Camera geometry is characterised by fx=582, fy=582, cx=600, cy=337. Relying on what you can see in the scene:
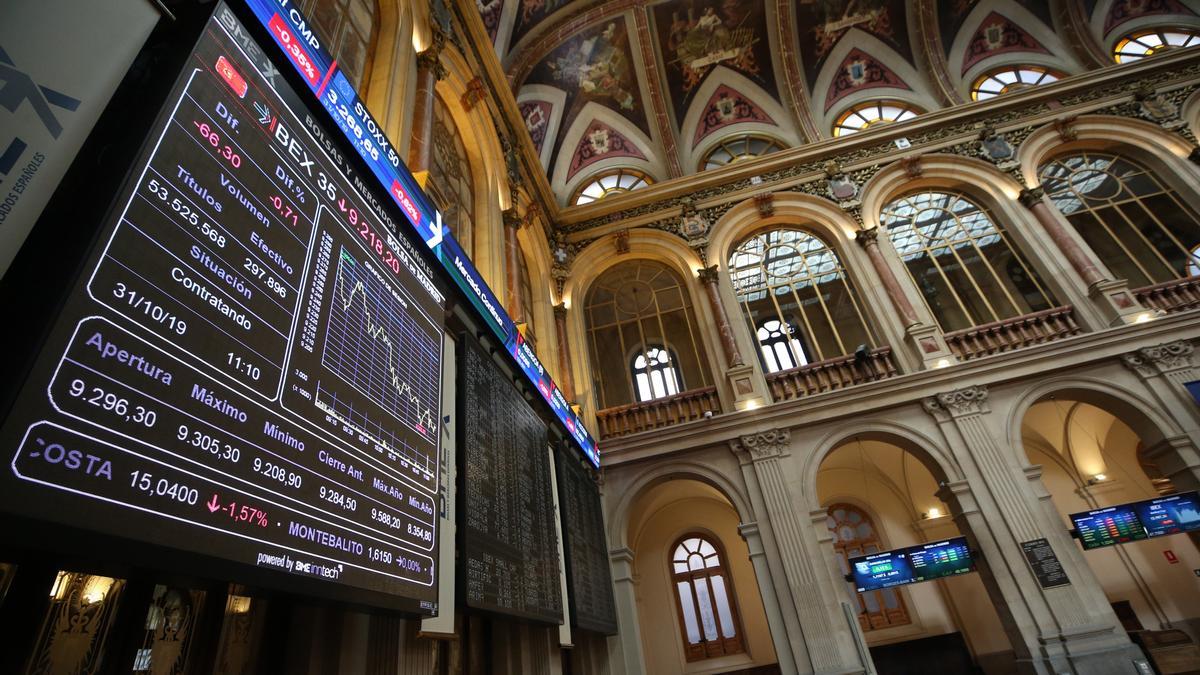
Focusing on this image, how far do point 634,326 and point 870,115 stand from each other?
7.52m

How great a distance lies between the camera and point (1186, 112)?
11.4 metres

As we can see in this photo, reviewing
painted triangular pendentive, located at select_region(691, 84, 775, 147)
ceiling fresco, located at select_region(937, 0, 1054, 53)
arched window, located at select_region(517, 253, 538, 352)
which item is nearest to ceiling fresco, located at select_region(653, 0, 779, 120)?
painted triangular pendentive, located at select_region(691, 84, 775, 147)

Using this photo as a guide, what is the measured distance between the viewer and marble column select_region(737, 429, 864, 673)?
8.06m

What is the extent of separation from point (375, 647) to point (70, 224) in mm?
2917

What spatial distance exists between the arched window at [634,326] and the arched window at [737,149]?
137 inches

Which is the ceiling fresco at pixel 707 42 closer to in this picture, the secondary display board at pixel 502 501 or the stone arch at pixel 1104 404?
the stone arch at pixel 1104 404

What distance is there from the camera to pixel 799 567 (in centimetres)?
866

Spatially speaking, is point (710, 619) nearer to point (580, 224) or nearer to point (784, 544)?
point (784, 544)

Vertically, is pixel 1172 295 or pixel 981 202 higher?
pixel 981 202

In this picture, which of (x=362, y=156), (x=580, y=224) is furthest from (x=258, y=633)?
(x=580, y=224)

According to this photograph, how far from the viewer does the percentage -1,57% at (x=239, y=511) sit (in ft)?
6.46

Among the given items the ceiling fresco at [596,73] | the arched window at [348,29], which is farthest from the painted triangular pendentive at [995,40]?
the arched window at [348,29]

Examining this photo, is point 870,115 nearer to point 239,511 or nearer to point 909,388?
point 909,388

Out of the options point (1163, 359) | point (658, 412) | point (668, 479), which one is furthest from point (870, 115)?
point (668, 479)
